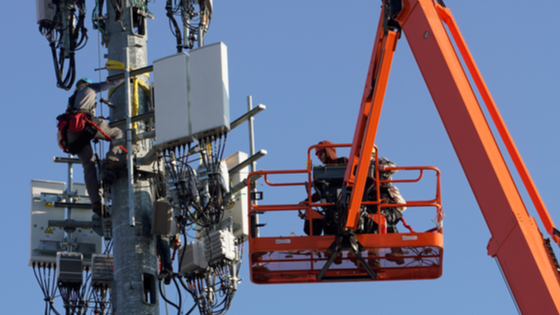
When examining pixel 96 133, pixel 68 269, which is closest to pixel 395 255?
pixel 96 133

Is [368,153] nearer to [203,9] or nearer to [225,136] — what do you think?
[225,136]

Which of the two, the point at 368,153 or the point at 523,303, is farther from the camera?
the point at 368,153

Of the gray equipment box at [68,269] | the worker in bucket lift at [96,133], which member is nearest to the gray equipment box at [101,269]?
the worker in bucket lift at [96,133]

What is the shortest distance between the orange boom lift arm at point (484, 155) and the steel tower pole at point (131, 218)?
23.5 feet

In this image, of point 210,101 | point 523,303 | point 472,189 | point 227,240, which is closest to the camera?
point 523,303

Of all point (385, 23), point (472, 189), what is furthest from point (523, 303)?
point (385, 23)

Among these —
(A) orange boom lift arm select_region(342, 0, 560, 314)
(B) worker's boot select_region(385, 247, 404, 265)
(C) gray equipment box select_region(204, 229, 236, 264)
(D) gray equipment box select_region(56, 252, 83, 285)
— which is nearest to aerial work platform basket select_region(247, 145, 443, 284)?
(B) worker's boot select_region(385, 247, 404, 265)

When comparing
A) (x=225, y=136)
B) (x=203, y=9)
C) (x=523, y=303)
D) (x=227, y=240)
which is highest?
(x=203, y=9)

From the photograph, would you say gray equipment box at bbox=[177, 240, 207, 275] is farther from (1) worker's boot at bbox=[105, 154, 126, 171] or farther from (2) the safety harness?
(2) the safety harness

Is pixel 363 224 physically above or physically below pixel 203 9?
below

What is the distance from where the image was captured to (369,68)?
53.2 feet

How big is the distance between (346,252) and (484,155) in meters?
5.67

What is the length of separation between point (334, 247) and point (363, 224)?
621 millimetres

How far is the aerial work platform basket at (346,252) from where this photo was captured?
54.6 feet
